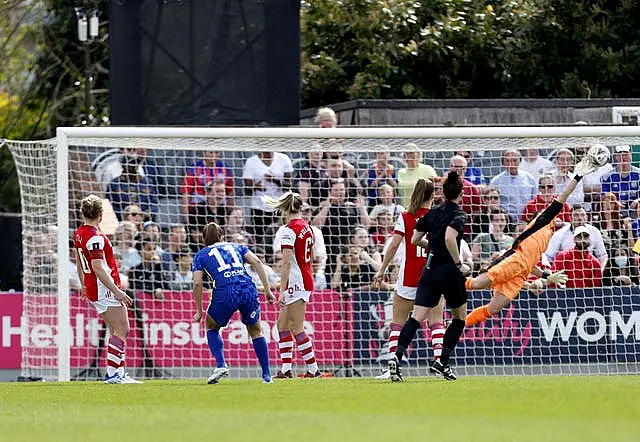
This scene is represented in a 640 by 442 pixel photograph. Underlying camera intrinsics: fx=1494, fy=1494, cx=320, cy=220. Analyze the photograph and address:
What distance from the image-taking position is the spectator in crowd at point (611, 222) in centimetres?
1761

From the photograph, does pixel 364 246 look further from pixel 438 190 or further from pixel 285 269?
pixel 285 269

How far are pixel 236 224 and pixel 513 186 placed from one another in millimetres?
3335

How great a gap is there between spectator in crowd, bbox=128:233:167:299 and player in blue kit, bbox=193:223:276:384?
2912 millimetres

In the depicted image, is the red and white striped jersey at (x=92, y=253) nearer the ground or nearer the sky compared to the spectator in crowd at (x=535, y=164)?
nearer the ground

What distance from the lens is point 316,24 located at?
27453 mm

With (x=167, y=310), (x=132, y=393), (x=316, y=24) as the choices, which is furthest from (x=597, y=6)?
(x=132, y=393)

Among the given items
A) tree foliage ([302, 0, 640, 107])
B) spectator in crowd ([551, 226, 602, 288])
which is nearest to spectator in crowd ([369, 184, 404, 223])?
spectator in crowd ([551, 226, 602, 288])

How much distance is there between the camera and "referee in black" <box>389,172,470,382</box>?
1380cm

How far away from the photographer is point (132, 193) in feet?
59.3

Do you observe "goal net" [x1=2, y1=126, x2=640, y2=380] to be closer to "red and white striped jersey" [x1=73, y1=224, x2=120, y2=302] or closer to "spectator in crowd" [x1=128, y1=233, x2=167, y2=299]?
"spectator in crowd" [x1=128, y1=233, x2=167, y2=299]

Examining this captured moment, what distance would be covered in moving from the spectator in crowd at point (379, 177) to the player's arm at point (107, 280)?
391 cm

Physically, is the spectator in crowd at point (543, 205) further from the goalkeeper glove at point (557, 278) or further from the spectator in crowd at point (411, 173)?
the goalkeeper glove at point (557, 278)

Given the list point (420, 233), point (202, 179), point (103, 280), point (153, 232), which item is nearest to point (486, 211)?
point (202, 179)

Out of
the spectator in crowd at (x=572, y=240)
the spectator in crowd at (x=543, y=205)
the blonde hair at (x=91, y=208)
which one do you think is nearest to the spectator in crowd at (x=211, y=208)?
the blonde hair at (x=91, y=208)
